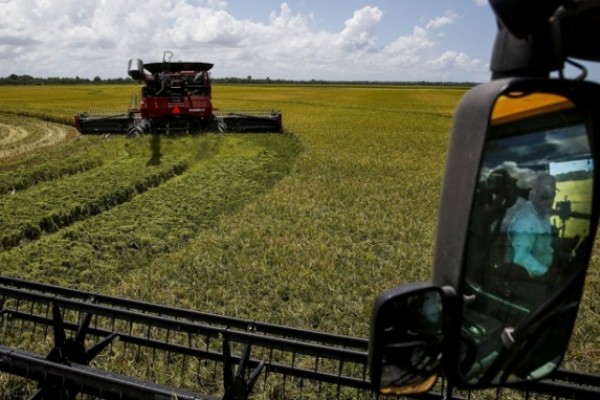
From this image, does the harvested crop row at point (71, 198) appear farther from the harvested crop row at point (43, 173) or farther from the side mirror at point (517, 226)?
the side mirror at point (517, 226)

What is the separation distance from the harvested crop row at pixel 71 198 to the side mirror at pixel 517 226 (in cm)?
875

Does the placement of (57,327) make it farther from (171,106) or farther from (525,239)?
(171,106)

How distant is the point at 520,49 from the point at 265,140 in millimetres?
20275

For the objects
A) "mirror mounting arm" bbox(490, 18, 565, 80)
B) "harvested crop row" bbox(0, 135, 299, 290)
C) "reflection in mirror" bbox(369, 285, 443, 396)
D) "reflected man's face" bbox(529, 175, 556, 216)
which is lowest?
"harvested crop row" bbox(0, 135, 299, 290)

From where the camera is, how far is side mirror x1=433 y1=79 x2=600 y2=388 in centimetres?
120

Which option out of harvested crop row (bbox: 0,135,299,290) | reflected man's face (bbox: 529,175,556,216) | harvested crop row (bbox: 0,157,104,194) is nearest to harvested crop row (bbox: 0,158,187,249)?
harvested crop row (bbox: 0,135,299,290)

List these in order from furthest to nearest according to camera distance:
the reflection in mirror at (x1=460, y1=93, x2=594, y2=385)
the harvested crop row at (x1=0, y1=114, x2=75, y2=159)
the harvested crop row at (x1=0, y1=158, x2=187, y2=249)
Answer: the harvested crop row at (x1=0, y1=114, x2=75, y2=159)
the harvested crop row at (x1=0, y1=158, x2=187, y2=249)
the reflection in mirror at (x1=460, y1=93, x2=594, y2=385)

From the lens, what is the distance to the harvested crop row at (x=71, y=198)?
9320 mm

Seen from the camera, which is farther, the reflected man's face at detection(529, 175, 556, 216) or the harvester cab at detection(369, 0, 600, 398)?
the reflected man's face at detection(529, 175, 556, 216)

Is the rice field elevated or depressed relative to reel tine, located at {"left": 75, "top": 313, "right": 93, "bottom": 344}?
depressed

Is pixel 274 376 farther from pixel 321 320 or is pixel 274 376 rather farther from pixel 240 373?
pixel 321 320

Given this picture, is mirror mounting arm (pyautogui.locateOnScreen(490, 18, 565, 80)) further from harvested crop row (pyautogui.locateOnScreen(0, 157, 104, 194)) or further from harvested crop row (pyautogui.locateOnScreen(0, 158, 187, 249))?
harvested crop row (pyautogui.locateOnScreen(0, 157, 104, 194))

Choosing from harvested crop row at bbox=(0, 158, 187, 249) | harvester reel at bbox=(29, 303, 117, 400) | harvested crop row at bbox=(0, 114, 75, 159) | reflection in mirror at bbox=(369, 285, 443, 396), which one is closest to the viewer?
reflection in mirror at bbox=(369, 285, 443, 396)

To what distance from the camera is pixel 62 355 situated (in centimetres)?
423
